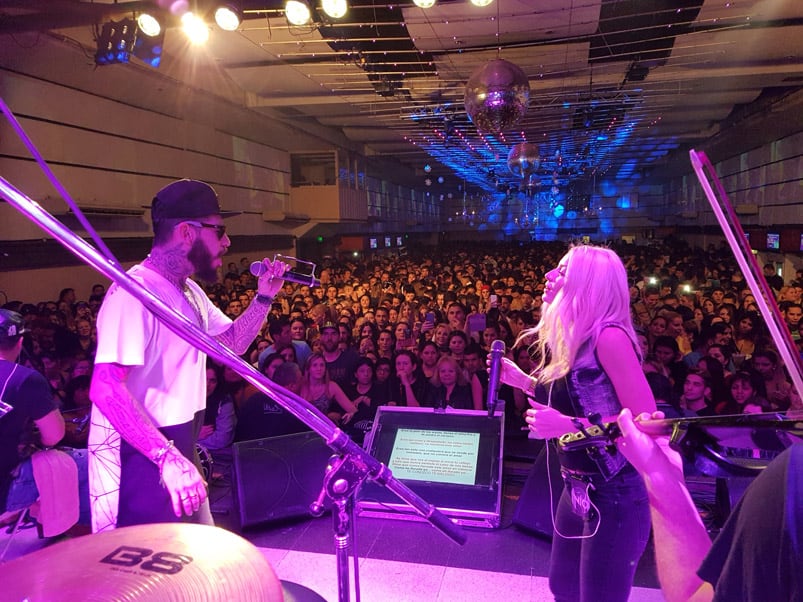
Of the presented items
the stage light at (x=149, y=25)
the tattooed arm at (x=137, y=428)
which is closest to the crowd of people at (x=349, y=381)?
the tattooed arm at (x=137, y=428)

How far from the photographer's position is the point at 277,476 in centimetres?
372

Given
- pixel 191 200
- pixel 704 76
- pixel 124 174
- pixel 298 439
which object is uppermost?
pixel 704 76

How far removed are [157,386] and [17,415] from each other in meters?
1.65

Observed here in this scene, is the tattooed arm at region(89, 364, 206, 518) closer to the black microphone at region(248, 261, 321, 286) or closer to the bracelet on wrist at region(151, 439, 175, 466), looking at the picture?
the bracelet on wrist at region(151, 439, 175, 466)

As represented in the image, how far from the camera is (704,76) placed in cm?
944

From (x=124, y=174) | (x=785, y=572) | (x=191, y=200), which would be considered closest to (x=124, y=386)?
(x=191, y=200)

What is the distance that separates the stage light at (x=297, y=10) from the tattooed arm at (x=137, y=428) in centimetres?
429

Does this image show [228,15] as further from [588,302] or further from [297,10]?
[588,302]

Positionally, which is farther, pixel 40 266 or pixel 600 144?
pixel 600 144

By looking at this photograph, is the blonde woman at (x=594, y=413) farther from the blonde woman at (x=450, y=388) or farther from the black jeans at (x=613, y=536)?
the blonde woman at (x=450, y=388)

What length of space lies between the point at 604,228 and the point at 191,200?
34.8 meters

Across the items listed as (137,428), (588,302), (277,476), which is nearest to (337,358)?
(277,476)

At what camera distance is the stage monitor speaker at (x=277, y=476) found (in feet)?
11.8

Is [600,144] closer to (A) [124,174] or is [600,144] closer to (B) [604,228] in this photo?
(A) [124,174]
